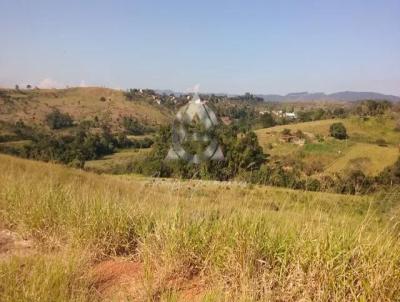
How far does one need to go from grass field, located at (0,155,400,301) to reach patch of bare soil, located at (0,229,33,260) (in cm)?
2

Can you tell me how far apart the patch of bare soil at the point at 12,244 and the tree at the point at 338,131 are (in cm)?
8218

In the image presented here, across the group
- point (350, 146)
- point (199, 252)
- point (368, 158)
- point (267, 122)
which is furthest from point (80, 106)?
point (199, 252)

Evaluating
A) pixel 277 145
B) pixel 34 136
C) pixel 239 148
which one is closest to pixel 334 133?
pixel 277 145

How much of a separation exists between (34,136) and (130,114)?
45.3 m

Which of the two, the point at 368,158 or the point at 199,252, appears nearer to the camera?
the point at 199,252

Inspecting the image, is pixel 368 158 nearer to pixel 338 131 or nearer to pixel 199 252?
pixel 338 131

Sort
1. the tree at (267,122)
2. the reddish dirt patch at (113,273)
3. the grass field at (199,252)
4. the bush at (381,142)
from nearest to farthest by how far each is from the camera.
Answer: the grass field at (199,252), the reddish dirt patch at (113,273), the bush at (381,142), the tree at (267,122)

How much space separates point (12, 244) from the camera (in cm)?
421

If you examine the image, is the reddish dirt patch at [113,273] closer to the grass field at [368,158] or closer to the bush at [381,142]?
the grass field at [368,158]

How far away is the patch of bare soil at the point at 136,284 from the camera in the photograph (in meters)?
2.89

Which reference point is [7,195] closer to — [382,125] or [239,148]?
[239,148]

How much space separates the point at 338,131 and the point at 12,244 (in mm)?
83178

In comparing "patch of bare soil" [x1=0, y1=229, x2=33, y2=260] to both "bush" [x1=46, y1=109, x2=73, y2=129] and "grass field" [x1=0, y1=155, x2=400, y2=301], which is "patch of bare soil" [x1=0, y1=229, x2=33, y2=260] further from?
"bush" [x1=46, y1=109, x2=73, y2=129]

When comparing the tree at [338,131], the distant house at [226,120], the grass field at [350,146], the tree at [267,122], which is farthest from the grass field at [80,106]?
the tree at [338,131]
